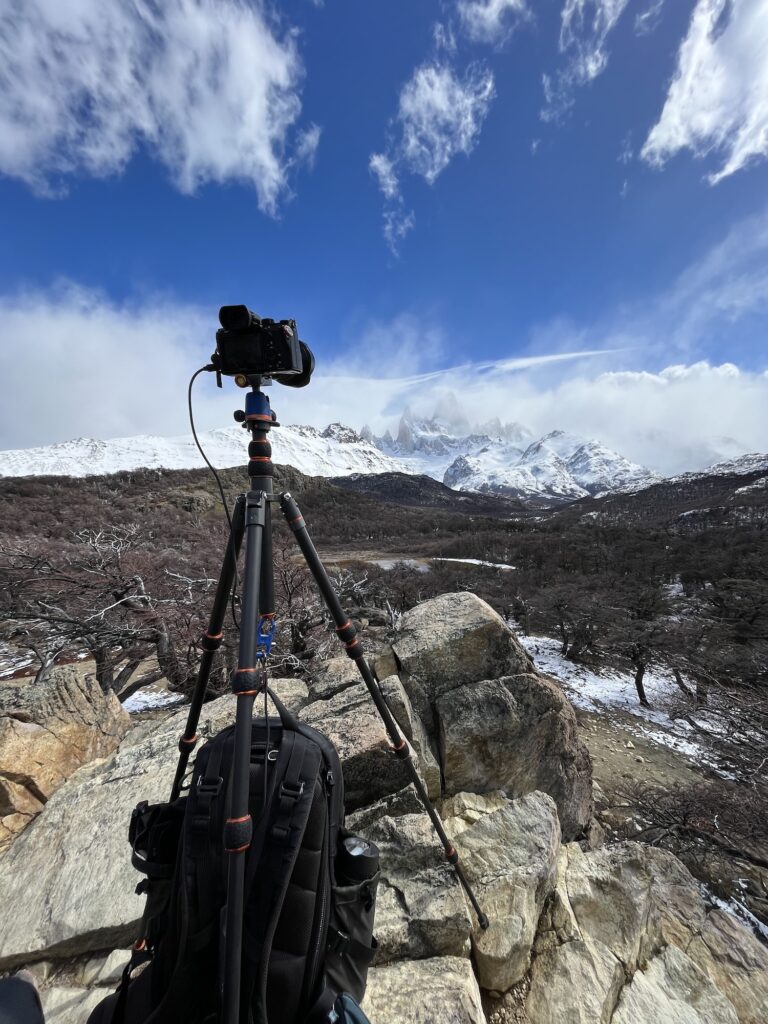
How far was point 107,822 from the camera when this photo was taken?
10.8ft

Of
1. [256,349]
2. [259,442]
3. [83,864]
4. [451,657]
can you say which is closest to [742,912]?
[451,657]

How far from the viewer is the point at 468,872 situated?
9.64 feet

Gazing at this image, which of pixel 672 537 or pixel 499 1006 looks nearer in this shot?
pixel 499 1006

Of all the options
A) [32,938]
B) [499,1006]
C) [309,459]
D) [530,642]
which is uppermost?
[309,459]

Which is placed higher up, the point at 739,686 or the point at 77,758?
the point at 77,758

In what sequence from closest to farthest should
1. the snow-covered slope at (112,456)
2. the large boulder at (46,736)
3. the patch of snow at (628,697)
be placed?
1. the large boulder at (46,736)
2. the patch of snow at (628,697)
3. the snow-covered slope at (112,456)

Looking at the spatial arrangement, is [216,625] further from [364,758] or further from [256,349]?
[364,758]

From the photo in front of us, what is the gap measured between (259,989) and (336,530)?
66712mm

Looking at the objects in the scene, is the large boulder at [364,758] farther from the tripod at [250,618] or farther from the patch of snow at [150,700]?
the patch of snow at [150,700]

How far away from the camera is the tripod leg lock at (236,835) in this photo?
4.41ft

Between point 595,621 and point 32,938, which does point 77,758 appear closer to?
point 32,938

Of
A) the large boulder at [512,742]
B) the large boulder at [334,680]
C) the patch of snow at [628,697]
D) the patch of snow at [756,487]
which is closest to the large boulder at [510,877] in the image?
the large boulder at [512,742]

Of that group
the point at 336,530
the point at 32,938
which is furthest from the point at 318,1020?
the point at 336,530

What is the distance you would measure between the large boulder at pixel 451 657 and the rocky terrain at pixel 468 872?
2 centimetres
